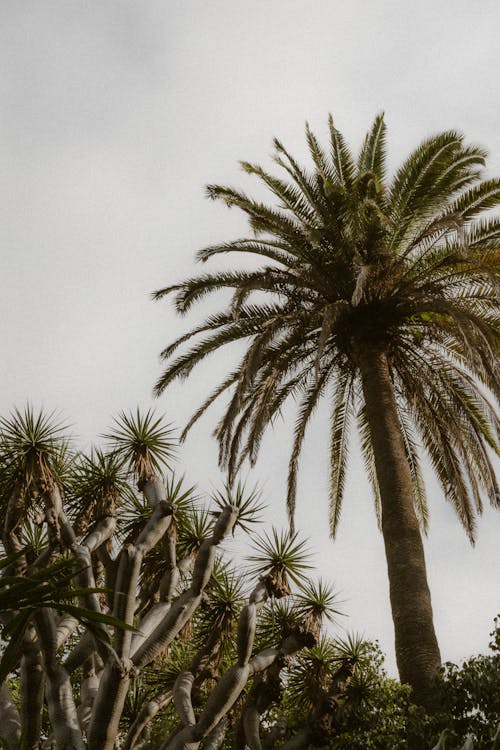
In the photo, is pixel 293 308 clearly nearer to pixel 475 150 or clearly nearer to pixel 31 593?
pixel 475 150

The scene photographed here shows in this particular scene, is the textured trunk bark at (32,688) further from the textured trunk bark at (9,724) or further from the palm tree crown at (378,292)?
the palm tree crown at (378,292)

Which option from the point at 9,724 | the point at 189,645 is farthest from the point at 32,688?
the point at 189,645

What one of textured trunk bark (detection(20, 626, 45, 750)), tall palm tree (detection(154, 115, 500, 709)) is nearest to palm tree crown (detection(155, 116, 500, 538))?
tall palm tree (detection(154, 115, 500, 709))

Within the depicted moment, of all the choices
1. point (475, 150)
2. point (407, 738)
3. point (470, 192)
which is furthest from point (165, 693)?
point (475, 150)

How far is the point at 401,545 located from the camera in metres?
12.4

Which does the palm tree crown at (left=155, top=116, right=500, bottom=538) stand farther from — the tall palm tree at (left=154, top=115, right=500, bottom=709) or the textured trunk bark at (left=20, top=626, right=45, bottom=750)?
the textured trunk bark at (left=20, top=626, right=45, bottom=750)

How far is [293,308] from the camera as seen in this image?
14.7m

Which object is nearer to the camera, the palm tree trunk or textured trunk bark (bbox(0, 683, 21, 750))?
textured trunk bark (bbox(0, 683, 21, 750))

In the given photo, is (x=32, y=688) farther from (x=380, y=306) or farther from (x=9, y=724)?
(x=380, y=306)

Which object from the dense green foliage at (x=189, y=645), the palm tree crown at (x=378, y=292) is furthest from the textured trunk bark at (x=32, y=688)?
the palm tree crown at (x=378, y=292)

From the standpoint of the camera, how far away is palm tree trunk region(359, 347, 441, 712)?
37.1 feet

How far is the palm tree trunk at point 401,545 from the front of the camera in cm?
1130

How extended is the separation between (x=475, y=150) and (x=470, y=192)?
1.02 metres

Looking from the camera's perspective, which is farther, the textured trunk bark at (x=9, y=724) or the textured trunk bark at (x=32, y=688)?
the textured trunk bark at (x=9, y=724)
